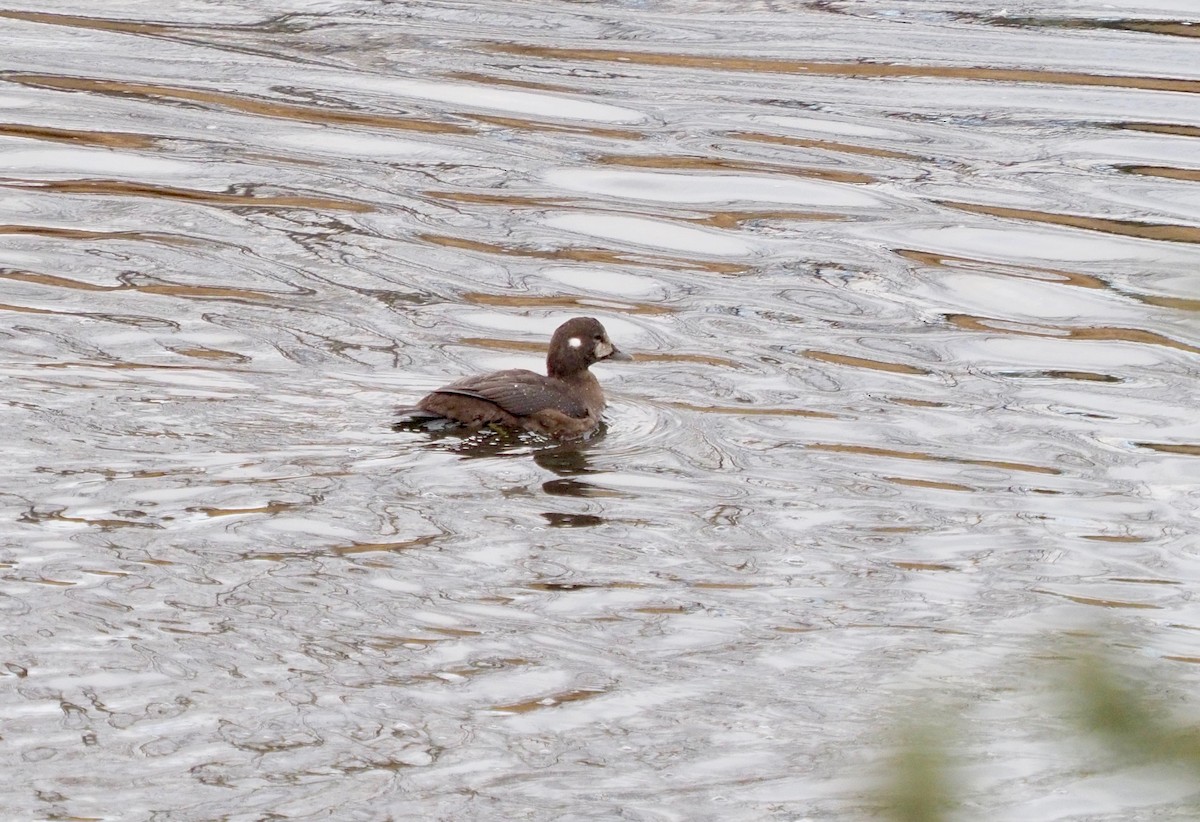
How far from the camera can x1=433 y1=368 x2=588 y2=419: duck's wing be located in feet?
31.1

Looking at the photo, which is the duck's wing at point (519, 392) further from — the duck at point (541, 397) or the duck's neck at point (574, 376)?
the duck's neck at point (574, 376)

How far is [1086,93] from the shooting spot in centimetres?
1667

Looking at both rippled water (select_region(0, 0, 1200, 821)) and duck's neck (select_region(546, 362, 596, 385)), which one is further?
duck's neck (select_region(546, 362, 596, 385))

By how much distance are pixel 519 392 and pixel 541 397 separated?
0.11 m

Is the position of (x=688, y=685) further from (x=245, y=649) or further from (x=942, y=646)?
(x=245, y=649)

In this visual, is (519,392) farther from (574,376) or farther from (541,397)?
(574,376)

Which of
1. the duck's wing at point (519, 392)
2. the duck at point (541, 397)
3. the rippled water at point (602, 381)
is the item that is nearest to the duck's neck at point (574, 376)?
the duck at point (541, 397)

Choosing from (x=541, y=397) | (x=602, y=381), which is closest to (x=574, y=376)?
(x=541, y=397)

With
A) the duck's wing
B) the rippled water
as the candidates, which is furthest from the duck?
the rippled water

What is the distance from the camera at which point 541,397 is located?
9680 millimetres

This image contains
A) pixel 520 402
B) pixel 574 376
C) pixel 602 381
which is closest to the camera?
pixel 520 402

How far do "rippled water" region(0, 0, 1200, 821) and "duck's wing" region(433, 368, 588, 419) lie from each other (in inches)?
8.1

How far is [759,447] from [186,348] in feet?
9.83

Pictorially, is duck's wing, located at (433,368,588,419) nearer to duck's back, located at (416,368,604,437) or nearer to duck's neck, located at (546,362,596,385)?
duck's back, located at (416,368,604,437)
